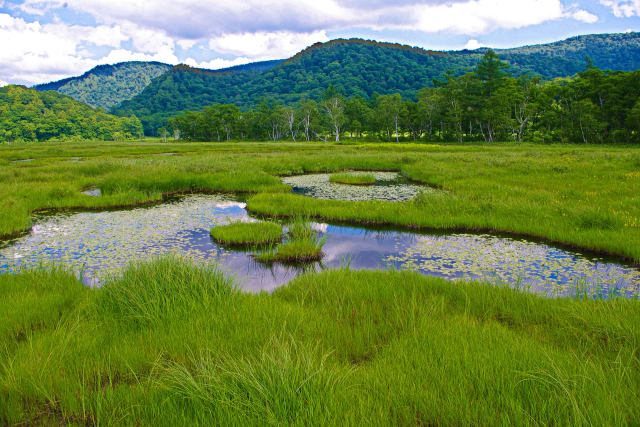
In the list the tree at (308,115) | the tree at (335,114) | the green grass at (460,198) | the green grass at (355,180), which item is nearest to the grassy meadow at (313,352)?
the green grass at (460,198)

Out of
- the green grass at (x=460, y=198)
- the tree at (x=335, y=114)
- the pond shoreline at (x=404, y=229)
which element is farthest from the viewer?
the tree at (x=335, y=114)

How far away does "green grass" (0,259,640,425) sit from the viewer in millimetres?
2803

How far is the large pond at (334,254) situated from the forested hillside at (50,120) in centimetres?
15296

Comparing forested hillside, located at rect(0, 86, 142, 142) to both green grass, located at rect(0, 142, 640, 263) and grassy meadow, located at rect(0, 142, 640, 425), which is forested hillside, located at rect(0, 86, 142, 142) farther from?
grassy meadow, located at rect(0, 142, 640, 425)

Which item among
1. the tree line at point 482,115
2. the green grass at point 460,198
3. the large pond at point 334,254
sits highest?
the tree line at point 482,115

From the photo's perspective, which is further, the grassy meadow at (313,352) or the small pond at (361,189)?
the small pond at (361,189)

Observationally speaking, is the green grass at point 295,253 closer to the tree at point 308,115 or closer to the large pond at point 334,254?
the large pond at point 334,254

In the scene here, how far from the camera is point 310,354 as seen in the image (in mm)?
3266

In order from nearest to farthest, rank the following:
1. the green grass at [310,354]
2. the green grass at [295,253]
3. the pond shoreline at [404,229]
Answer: the green grass at [310,354]
the pond shoreline at [404,229]
the green grass at [295,253]

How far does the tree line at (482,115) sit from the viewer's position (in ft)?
177

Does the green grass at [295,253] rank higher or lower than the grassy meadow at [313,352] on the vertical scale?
lower

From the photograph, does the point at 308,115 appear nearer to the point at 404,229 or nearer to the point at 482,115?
the point at 482,115

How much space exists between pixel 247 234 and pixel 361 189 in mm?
10437

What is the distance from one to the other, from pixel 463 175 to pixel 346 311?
18997 millimetres
